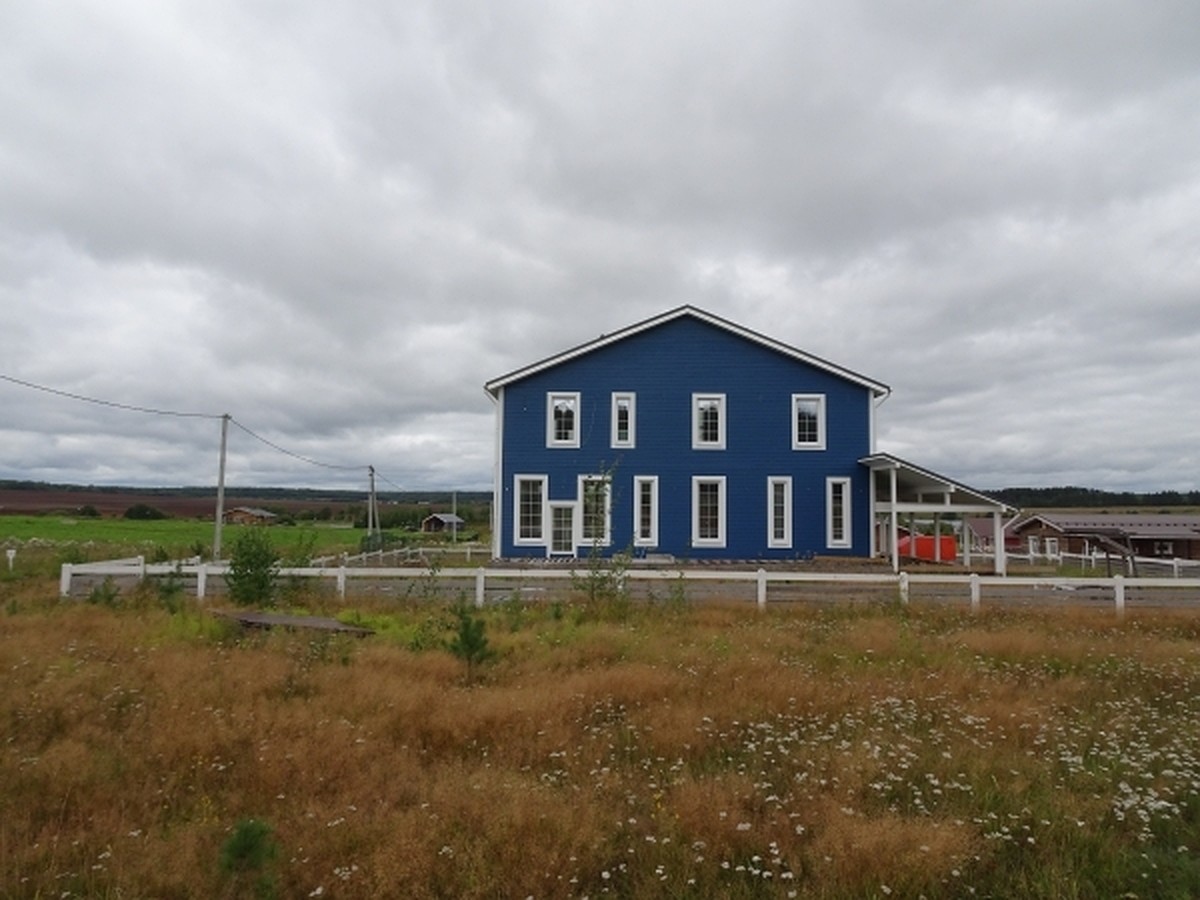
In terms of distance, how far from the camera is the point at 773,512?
27469 mm

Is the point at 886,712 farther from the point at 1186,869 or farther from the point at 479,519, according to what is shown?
the point at 479,519

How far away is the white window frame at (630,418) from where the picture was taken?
27.9 meters

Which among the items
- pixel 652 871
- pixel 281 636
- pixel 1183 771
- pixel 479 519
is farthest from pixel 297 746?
pixel 479 519

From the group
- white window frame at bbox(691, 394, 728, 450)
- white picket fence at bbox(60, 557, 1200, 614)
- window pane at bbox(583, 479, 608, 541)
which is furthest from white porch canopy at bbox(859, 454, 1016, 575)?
window pane at bbox(583, 479, 608, 541)

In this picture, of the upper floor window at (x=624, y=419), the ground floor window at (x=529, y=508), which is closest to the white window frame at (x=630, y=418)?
the upper floor window at (x=624, y=419)

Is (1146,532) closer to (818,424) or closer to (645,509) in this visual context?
(818,424)

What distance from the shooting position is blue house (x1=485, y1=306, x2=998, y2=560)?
89.8 ft

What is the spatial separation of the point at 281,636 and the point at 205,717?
13.3ft

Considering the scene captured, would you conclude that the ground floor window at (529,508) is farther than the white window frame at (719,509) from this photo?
Yes

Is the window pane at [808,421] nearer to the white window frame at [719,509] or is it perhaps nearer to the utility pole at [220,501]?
the white window frame at [719,509]

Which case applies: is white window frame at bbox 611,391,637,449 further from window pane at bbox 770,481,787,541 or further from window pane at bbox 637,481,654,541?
window pane at bbox 770,481,787,541

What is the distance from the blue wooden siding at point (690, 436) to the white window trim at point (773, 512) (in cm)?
15

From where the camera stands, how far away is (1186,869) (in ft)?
15.2

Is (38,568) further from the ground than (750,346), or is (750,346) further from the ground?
(750,346)
